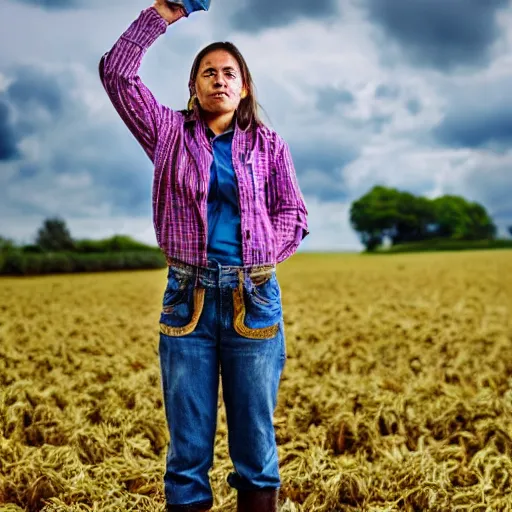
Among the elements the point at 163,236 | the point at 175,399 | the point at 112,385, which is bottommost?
the point at 112,385

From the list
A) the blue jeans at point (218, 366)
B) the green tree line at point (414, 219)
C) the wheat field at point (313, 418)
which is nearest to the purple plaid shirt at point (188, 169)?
the blue jeans at point (218, 366)

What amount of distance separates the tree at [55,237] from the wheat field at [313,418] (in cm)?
1659

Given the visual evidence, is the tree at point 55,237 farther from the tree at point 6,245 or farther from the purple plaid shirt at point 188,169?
the purple plaid shirt at point 188,169

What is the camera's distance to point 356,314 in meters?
10.1

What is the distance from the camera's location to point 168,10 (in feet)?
8.93

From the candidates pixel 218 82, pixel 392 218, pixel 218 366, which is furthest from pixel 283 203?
pixel 392 218

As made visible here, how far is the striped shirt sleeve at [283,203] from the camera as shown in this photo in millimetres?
2803

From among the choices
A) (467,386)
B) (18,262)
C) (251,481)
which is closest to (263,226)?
(251,481)

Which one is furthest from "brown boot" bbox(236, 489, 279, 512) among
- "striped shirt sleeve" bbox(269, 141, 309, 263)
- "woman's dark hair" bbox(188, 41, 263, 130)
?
"woman's dark hair" bbox(188, 41, 263, 130)

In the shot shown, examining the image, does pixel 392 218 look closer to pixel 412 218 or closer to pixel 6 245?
pixel 412 218

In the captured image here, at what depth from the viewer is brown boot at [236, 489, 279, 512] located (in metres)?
2.83

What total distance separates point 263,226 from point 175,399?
778mm

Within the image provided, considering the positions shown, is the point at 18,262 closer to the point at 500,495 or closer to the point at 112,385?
the point at 112,385

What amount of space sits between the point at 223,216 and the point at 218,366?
61 centimetres
